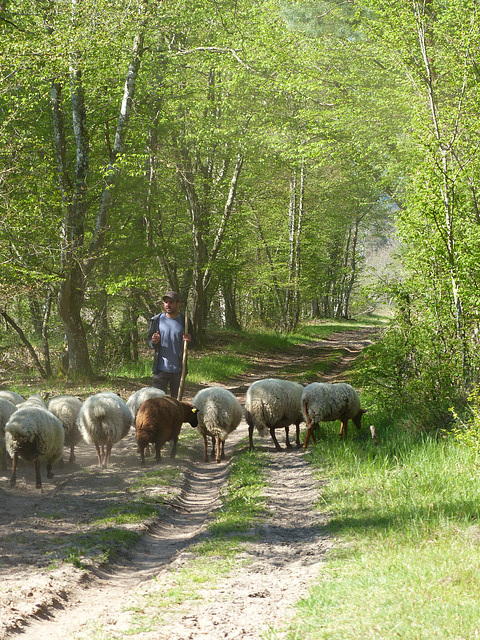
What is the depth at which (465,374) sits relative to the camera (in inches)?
345

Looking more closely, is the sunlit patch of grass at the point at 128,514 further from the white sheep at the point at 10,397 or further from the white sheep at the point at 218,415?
the white sheep at the point at 10,397

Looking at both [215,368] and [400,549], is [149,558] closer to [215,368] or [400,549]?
[400,549]

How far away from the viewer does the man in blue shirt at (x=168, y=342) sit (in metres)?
10.9

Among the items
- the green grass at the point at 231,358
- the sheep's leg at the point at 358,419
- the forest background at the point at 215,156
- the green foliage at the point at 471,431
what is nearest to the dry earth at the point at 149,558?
the sheep's leg at the point at 358,419

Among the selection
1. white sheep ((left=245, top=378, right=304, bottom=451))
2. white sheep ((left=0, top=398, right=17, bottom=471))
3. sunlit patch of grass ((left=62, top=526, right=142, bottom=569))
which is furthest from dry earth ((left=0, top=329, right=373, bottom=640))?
white sheep ((left=245, top=378, right=304, bottom=451))

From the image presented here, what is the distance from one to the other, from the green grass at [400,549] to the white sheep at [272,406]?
194cm

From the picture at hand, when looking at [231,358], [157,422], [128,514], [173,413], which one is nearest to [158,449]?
[157,422]

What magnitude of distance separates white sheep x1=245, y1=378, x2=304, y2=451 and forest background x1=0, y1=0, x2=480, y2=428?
1.41m

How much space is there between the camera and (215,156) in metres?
23.6

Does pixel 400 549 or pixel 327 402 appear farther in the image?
pixel 327 402

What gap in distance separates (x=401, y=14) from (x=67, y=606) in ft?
32.3

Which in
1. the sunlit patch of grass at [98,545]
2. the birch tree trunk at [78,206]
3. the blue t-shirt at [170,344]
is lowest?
the sunlit patch of grass at [98,545]

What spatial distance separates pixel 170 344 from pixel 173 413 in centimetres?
180

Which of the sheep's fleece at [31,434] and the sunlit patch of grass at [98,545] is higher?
the sheep's fleece at [31,434]
